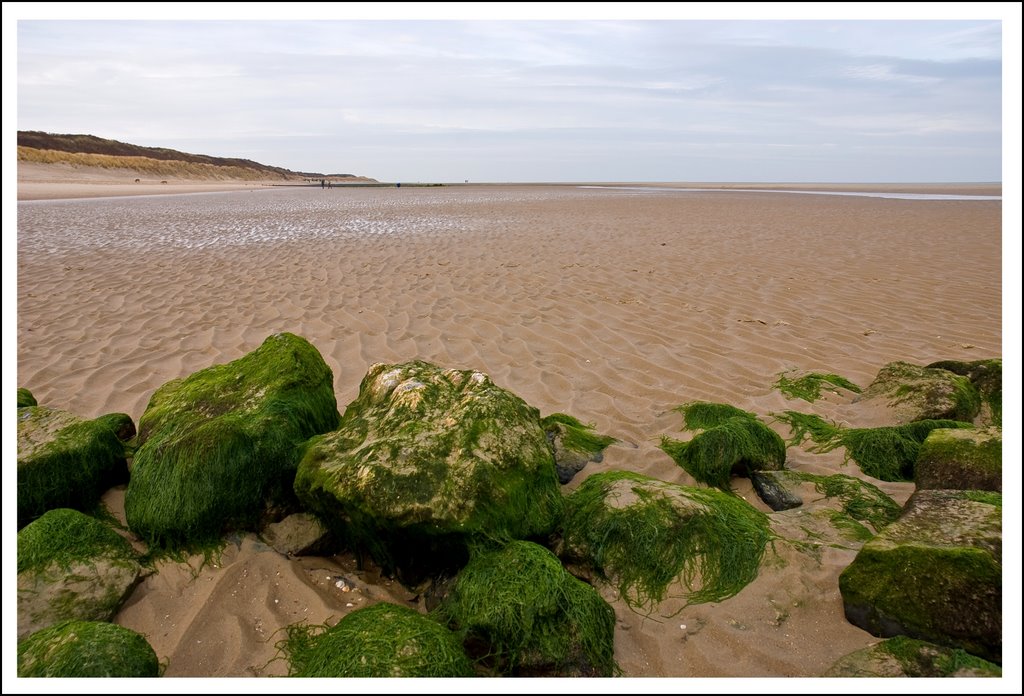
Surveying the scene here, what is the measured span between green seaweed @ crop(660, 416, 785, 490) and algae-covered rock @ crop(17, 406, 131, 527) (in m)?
3.68

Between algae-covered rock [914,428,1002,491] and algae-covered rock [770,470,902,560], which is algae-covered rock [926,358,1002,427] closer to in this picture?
algae-covered rock [914,428,1002,491]

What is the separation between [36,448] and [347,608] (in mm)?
2184

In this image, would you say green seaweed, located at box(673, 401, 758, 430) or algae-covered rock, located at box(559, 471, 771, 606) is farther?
green seaweed, located at box(673, 401, 758, 430)

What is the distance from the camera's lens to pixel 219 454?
3504 mm

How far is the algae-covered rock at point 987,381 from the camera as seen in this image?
513cm

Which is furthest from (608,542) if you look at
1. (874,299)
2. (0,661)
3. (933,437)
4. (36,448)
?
(874,299)

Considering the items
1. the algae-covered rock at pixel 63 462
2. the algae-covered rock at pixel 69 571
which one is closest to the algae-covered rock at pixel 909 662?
the algae-covered rock at pixel 69 571

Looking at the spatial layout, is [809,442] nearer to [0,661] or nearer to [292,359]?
[292,359]

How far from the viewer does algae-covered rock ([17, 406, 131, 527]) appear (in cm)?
361

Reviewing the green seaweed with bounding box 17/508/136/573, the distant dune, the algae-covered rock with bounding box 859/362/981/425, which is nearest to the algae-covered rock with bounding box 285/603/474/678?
the green seaweed with bounding box 17/508/136/573

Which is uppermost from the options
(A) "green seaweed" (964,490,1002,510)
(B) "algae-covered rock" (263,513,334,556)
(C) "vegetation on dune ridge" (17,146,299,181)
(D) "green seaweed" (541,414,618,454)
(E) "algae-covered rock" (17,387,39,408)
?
(C) "vegetation on dune ridge" (17,146,299,181)

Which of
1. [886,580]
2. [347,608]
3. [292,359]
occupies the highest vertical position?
[292,359]

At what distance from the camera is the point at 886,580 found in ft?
9.03

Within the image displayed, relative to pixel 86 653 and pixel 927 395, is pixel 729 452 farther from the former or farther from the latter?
pixel 86 653
